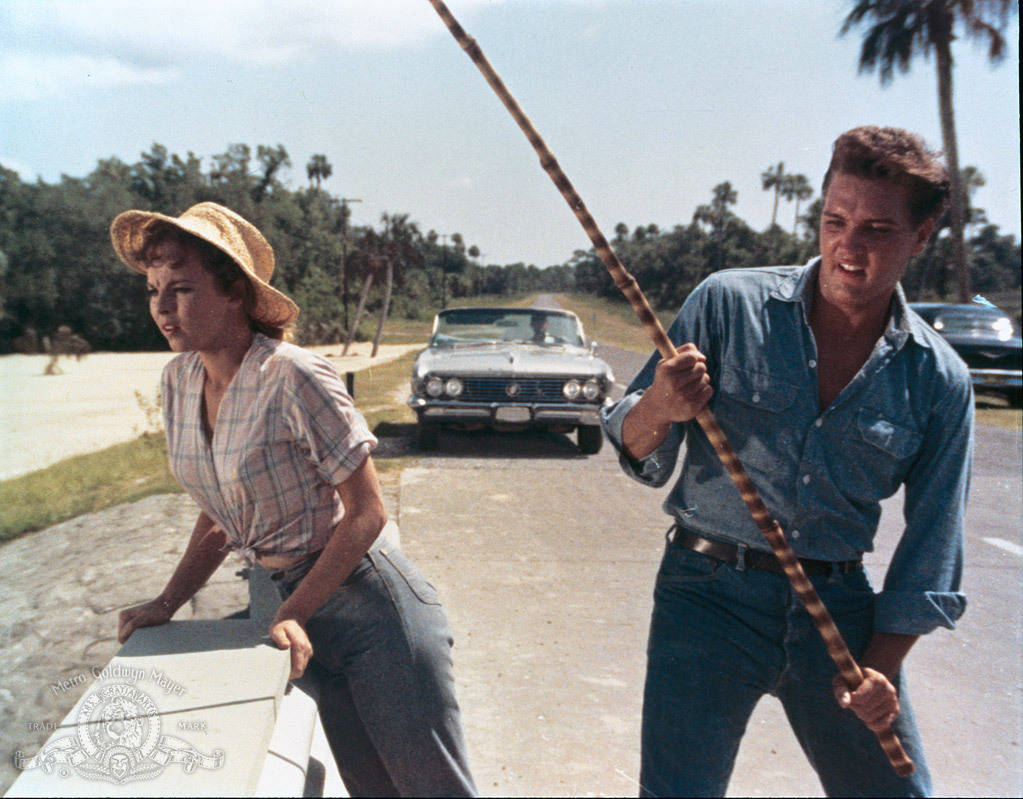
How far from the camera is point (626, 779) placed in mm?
2721

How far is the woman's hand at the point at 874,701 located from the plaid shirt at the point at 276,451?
110 centimetres

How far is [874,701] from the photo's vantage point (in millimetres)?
1557

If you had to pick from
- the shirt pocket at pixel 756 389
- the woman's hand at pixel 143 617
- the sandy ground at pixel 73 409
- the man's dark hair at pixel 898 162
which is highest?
the man's dark hair at pixel 898 162

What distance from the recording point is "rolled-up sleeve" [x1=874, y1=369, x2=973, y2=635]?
5.47 ft

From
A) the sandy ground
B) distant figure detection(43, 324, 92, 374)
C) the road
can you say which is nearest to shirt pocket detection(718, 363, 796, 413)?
the road

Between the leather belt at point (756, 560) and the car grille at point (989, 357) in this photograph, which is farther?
the car grille at point (989, 357)

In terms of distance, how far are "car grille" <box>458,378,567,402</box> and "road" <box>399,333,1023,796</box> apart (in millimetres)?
1356

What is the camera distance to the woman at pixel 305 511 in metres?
1.80

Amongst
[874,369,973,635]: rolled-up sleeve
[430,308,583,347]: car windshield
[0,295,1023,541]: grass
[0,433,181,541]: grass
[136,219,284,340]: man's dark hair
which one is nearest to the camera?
[874,369,973,635]: rolled-up sleeve

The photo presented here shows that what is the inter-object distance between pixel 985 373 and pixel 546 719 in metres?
9.45

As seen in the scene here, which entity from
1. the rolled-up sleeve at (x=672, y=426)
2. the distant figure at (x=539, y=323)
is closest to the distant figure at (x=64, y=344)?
the distant figure at (x=539, y=323)

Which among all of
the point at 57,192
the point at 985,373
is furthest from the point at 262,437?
the point at 985,373
